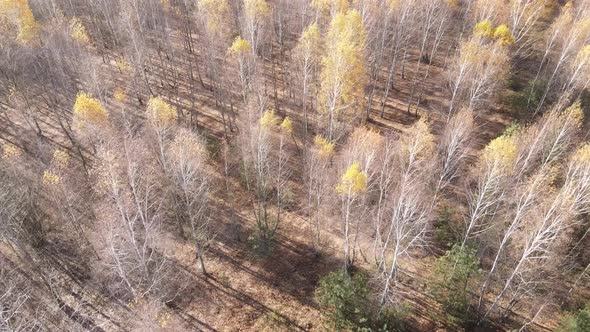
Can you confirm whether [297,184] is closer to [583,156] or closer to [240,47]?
[240,47]

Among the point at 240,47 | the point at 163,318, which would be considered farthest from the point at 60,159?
the point at 240,47

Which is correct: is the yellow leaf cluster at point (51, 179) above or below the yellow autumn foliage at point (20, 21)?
below

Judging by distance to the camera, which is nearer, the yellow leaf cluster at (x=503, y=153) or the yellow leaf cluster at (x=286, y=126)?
the yellow leaf cluster at (x=503, y=153)

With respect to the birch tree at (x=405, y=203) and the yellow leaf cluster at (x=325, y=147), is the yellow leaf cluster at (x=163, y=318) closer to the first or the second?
the birch tree at (x=405, y=203)

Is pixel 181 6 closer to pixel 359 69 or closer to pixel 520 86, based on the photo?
pixel 359 69

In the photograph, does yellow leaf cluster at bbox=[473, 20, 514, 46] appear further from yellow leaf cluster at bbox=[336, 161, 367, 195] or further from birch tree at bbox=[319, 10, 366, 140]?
yellow leaf cluster at bbox=[336, 161, 367, 195]

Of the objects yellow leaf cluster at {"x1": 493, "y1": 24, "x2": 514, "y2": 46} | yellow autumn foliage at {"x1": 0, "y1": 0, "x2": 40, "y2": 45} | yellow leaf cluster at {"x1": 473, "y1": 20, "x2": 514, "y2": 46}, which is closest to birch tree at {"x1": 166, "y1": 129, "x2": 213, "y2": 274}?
yellow autumn foliage at {"x1": 0, "y1": 0, "x2": 40, "y2": 45}

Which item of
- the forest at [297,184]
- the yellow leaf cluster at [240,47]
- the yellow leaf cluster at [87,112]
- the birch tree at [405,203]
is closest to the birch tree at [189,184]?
the forest at [297,184]
